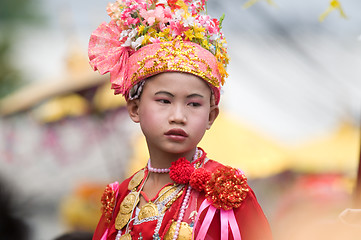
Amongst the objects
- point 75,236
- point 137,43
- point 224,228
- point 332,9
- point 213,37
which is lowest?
point 75,236

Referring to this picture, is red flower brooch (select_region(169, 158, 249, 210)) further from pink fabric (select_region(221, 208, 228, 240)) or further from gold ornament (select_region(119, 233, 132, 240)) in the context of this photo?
gold ornament (select_region(119, 233, 132, 240))

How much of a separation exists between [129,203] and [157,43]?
769 millimetres

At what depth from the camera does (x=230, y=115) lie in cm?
402

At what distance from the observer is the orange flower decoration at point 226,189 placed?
2273 millimetres

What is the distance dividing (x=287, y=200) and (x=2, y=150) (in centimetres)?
221

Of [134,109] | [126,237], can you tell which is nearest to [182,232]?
[126,237]

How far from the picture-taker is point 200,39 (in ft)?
8.27

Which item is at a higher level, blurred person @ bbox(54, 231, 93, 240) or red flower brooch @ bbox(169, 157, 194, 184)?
red flower brooch @ bbox(169, 157, 194, 184)

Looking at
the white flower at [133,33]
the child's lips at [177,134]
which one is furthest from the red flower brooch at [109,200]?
the white flower at [133,33]

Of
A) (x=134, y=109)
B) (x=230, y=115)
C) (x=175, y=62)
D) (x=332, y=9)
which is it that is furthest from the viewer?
(x=230, y=115)

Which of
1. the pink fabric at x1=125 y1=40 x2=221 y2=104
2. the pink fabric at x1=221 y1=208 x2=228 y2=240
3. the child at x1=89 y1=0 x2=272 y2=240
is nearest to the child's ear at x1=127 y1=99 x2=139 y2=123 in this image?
the child at x1=89 y1=0 x2=272 y2=240

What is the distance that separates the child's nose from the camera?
2.33 metres

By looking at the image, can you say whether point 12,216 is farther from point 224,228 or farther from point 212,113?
point 224,228

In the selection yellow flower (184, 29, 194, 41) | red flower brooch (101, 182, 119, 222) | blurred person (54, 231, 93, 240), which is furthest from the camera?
blurred person (54, 231, 93, 240)
